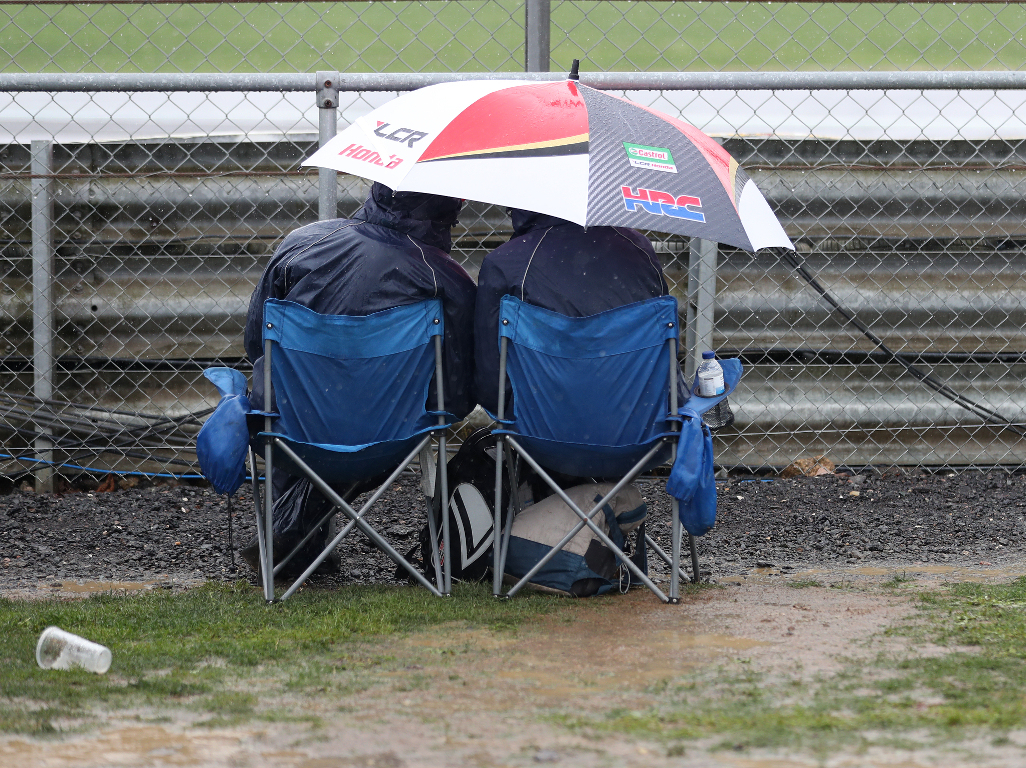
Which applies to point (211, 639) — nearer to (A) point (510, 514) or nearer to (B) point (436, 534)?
(B) point (436, 534)

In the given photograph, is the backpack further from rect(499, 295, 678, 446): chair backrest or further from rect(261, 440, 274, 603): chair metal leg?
rect(261, 440, 274, 603): chair metal leg

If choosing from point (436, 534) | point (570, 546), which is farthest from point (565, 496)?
point (436, 534)

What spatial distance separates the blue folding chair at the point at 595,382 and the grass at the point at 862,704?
926 millimetres

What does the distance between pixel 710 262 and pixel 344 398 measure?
8.06ft

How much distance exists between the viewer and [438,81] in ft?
15.1

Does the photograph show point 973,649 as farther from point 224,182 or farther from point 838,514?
point 224,182

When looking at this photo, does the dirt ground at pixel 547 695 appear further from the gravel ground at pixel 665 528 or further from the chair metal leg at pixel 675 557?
the gravel ground at pixel 665 528

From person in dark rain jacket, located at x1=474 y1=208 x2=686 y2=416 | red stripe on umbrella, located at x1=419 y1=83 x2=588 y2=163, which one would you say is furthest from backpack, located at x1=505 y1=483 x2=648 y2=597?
red stripe on umbrella, located at x1=419 y1=83 x2=588 y2=163

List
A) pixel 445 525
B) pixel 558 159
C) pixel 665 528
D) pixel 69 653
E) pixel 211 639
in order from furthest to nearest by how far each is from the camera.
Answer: pixel 665 528 → pixel 445 525 → pixel 558 159 → pixel 211 639 → pixel 69 653

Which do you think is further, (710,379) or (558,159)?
(710,379)

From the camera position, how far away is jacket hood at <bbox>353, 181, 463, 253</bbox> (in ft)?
11.7

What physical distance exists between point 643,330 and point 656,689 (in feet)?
4.35

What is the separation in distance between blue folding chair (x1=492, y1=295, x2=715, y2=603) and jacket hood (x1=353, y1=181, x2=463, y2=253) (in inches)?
15.9

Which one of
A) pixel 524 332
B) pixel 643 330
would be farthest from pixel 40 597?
pixel 643 330
